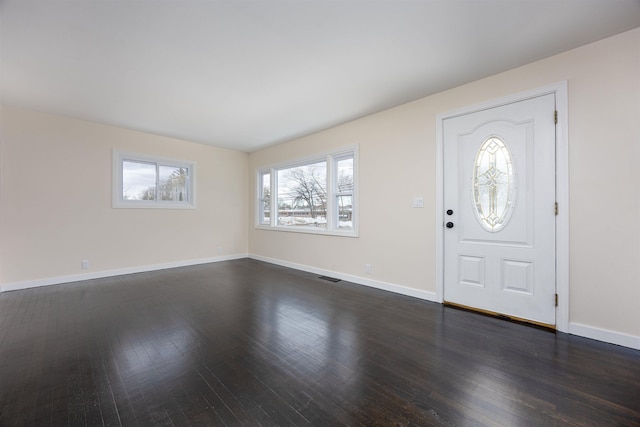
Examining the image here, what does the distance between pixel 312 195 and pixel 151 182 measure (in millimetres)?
3122

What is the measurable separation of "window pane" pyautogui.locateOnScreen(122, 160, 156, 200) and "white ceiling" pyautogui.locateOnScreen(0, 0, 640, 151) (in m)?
1.29

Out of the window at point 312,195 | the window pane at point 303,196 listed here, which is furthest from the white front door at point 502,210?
the window pane at point 303,196

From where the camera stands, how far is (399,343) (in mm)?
2193

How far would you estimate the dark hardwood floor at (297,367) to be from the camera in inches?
56.3

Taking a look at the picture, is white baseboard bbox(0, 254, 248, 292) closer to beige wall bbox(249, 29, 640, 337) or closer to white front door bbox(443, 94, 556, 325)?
beige wall bbox(249, 29, 640, 337)

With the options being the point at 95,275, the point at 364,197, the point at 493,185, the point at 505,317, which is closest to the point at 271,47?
the point at 364,197

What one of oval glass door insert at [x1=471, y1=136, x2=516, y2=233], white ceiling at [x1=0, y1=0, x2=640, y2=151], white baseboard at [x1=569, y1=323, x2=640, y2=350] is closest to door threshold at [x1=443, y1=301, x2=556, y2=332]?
white baseboard at [x1=569, y1=323, x2=640, y2=350]

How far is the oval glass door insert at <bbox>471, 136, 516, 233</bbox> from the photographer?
270cm

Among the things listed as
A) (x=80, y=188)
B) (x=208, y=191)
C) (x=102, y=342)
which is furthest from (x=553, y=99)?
(x=80, y=188)

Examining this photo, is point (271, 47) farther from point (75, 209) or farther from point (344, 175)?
point (75, 209)

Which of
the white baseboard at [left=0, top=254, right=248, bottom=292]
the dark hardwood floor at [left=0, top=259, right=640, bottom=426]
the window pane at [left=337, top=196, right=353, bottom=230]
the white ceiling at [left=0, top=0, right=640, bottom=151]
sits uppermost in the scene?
the white ceiling at [left=0, top=0, right=640, bottom=151]

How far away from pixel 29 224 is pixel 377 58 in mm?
5226

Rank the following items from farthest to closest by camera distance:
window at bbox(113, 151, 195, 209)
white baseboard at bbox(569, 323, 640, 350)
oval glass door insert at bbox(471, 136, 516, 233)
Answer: window at bbox(113, 151, 195, 209), oval glass door insert at bbox(471, 136, 516, 233), white baseboard at bbox(569, 323, 640, 350)

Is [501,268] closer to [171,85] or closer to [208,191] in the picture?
A: [171,85]
